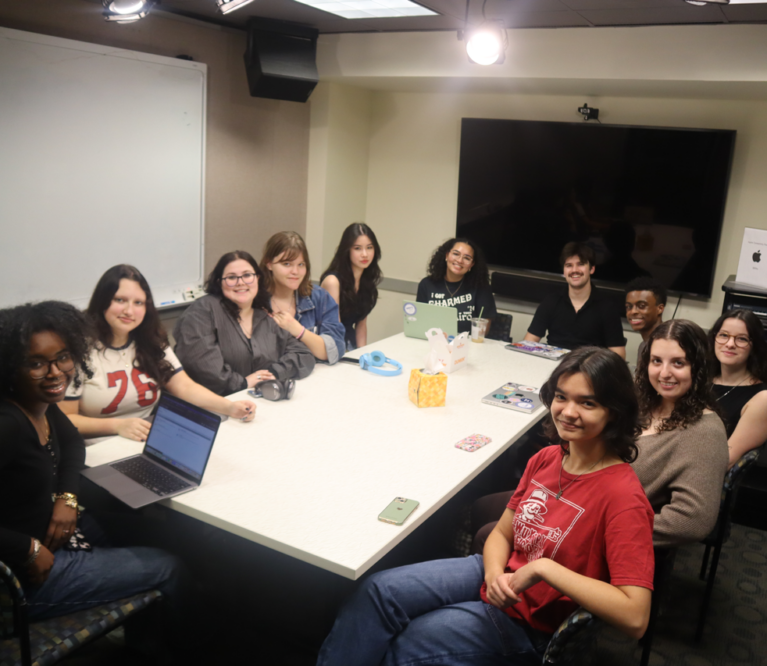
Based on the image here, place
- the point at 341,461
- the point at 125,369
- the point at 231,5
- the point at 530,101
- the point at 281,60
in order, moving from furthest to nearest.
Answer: the point at 530,101, the point at 281,60, the point at 231,5, the point at 125,369, the point at 341,461

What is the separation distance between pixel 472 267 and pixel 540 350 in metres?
0.69

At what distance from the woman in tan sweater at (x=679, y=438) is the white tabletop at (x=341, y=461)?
0.52m

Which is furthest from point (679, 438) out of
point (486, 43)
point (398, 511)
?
point (486, 43)

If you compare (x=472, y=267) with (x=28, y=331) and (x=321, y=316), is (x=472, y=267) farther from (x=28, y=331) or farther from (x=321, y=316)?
(x=28, y=331)

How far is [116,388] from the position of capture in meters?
2.41

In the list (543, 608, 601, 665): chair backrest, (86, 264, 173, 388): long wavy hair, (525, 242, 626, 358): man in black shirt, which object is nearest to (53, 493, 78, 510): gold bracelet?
(86, 264, 173, 388): long wavy hair

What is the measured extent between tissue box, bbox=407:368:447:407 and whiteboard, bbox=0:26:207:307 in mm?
2163

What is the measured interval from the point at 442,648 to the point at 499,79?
12.3ft

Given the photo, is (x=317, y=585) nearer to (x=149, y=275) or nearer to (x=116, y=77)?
(x=149, y=275)

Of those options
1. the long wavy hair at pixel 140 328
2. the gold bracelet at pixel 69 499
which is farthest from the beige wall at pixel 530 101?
the gold bracelet at pixel 69 499

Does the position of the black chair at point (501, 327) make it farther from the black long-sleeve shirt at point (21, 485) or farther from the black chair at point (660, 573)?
the black long-sleeve shirt at point (21, 485)

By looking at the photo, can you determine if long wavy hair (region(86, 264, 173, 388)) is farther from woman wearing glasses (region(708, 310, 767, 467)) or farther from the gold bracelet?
woman wearing glasses (region(708, 310, 767, 467))

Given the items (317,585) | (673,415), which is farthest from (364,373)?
(673,415)

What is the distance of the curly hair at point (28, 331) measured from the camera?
1695 millimetres
